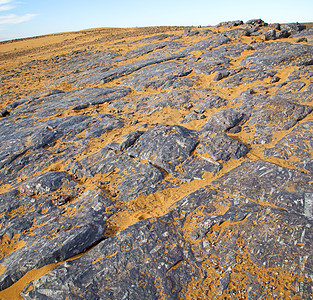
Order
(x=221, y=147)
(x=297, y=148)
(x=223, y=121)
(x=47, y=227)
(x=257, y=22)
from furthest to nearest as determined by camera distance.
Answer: (x=257, y=22), (x=223, y=121), (x=221, y=147), (x=297, y=148), (x=47, y=227)

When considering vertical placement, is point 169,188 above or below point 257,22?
below

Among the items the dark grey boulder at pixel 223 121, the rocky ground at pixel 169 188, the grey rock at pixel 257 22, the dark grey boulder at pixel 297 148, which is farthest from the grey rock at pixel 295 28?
the dark grey boulder at pixel 297 148

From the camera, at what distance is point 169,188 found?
4.25 metres

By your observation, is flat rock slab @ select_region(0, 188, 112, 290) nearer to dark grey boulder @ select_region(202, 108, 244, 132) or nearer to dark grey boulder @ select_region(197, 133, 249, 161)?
dark grey boulder @ select_region(197, 133, 249, 161)

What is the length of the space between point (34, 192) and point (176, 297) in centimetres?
349

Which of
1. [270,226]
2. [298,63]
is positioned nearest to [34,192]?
[270,226]

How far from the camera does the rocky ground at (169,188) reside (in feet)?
9.02

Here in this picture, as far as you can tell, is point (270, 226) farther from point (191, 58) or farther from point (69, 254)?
point (191, 58)

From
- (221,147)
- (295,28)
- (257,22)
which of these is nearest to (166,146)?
(221,147)

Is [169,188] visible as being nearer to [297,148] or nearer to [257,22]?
[297,148]

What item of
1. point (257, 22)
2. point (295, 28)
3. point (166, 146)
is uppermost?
point (257, 22)

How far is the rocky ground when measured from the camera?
275 cm

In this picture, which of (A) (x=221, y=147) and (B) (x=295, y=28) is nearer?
(A) (x=221, y=147)

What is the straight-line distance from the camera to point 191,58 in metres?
10.8
